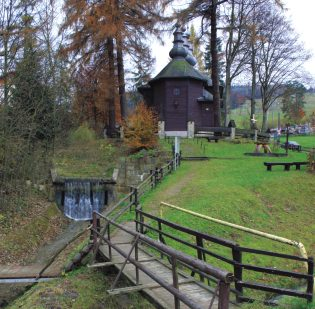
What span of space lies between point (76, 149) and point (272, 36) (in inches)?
1007

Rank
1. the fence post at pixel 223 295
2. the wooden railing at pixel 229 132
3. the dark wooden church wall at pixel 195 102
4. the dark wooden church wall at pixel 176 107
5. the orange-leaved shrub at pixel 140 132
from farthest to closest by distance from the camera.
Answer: the dark wooden church wall at pixel 195 102, the dark wooden church wall at pixel 176 107, the wooden railing at pixel 229 132, the orange-leaved shrub at pixel 140 132, the fence post at pixel 223 295

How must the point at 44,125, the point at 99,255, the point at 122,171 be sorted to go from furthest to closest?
the point at 122,171 → the point at 44,125 → the point at 99,255

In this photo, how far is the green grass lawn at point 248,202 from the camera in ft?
37.9

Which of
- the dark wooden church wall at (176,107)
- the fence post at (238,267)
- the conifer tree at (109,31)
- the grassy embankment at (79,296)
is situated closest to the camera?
the fence post at (238,267)

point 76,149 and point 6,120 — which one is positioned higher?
point 6,120

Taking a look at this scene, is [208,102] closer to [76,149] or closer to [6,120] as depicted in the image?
[76,149]

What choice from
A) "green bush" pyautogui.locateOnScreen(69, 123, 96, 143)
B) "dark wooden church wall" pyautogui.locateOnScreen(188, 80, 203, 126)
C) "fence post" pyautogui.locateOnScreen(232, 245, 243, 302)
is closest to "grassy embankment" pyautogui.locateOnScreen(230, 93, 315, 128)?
"dark wooden church wall" pyautogui.locateOnScreen(188, 80, 203, 126)

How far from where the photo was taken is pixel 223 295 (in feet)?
13.6

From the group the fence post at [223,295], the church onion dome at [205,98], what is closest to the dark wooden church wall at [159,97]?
the church onion dome at [205,98]

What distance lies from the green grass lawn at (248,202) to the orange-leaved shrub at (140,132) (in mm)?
3155

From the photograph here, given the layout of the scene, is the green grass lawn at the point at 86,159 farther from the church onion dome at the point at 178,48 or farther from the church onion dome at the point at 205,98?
the church onion dome at the point at 178,48

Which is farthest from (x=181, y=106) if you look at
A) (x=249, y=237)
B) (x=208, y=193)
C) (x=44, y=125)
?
(x=249, y=237)

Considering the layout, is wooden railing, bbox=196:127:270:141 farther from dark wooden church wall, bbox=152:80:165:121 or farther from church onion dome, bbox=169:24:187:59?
church onion dome, bbox=169:24:187:59

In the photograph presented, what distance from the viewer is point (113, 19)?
2634 cm
